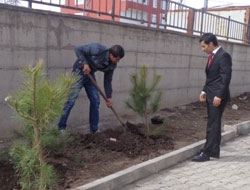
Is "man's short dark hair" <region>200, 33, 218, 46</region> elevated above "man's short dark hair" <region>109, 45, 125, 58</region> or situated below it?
above

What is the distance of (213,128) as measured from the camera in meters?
4.82

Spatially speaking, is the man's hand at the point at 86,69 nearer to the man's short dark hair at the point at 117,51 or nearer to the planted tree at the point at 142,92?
the man's short dark hair at the point at 117,51

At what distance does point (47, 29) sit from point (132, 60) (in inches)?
90.8

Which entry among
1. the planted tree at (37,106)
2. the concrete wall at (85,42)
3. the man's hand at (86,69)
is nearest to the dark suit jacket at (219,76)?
the man's hand at (86,69)

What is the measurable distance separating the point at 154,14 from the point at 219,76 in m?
3.89

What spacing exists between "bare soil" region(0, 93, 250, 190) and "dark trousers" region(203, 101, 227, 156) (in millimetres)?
546

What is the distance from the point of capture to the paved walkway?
3914 millimetres

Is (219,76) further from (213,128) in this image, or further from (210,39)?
(213,128)

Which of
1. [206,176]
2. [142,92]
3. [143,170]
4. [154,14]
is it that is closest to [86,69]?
[142,92]

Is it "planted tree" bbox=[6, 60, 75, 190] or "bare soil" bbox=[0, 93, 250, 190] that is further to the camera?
"bare soil" bbox=[0, 93, 250, 190]

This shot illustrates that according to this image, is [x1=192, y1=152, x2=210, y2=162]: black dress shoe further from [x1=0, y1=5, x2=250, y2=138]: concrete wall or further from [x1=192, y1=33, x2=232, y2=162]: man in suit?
[x1=0, y1=5, x2=250, y2=138]: concrete wall

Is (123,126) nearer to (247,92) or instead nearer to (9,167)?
(9,167)

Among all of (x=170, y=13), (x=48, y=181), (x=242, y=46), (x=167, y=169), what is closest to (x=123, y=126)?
(x=167, y=169)

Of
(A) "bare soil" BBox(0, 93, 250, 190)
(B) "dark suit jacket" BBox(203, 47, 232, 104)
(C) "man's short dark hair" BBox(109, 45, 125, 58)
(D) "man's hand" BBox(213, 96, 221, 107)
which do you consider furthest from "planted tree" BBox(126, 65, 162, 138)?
(D) "man's hand" BBox(213, 96, 221, 107)
